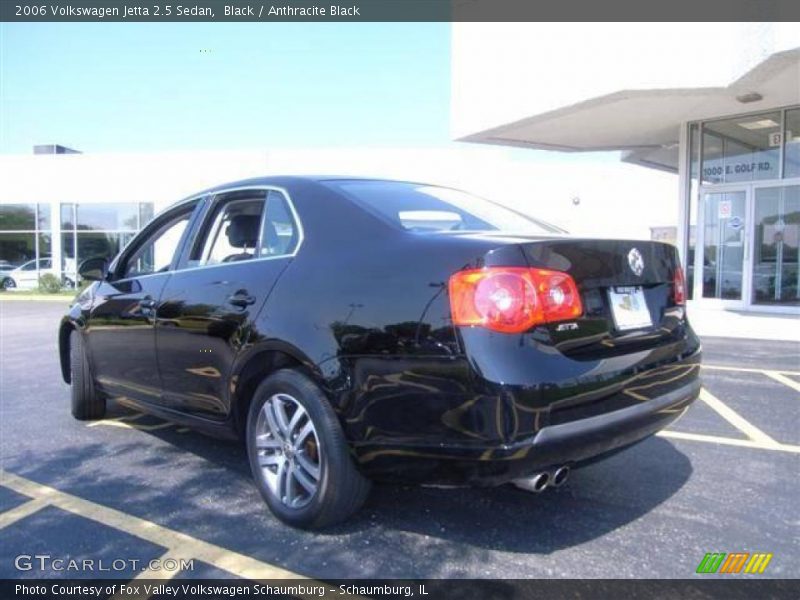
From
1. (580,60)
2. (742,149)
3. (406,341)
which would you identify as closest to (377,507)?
(406,341)

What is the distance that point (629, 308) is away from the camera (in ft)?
9.30

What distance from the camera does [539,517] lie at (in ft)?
10.2

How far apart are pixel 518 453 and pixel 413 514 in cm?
104

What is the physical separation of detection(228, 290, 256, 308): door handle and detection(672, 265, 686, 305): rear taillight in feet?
6.81

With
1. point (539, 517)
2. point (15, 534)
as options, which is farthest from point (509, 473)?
point (15, 534)

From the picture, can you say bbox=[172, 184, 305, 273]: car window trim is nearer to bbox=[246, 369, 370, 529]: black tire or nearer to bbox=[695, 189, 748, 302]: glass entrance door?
bbox=[246, 369, 370, 529]: black tire

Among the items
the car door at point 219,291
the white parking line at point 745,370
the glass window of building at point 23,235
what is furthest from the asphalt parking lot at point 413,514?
the glass window of building at point 23,235

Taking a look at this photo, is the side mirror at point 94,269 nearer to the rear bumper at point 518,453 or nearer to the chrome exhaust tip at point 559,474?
the rear bumper at point 518,453

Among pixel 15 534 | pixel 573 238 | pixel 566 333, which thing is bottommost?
pixel 15 534

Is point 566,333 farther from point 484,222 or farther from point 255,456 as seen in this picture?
point 255,456

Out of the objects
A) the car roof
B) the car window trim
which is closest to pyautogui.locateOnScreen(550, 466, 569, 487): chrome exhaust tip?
the car window trim

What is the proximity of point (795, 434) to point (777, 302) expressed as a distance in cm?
926

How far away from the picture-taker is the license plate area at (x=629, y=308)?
2.75 meters

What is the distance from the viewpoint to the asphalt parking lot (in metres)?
2.70
